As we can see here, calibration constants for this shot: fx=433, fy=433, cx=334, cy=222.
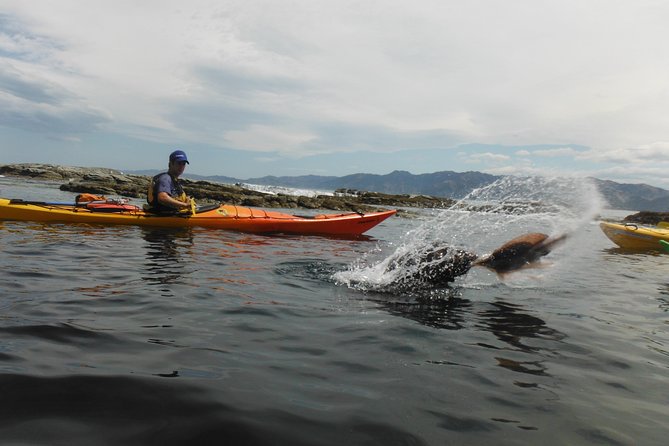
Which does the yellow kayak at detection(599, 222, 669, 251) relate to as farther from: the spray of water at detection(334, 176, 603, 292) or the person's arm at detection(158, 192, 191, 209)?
the person's arm at detection(158, 192, 191, 209)

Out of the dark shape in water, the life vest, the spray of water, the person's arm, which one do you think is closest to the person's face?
the life vest

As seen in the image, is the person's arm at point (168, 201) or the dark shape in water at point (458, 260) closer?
the dark shape in water at point (458, 260)

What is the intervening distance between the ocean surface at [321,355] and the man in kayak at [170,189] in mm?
4718

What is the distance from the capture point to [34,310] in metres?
4.23

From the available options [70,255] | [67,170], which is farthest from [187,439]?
[67,170]

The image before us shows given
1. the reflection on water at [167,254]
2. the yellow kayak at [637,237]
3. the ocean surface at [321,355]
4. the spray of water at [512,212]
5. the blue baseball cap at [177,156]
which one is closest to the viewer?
the ocean surface at [321,355]

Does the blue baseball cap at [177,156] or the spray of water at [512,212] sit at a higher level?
the blue baseball cap at [177,156]

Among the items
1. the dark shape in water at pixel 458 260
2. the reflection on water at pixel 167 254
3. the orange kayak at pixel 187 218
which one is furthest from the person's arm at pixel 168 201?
the dark shape in water at pixel 458 260

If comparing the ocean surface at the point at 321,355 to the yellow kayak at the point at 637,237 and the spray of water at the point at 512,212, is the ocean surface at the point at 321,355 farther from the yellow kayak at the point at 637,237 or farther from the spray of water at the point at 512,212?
the yellow kayak at the point at 637,237

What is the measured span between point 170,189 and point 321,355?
33.1 ft

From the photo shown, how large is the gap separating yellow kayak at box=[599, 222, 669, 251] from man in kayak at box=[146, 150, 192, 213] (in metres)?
16.3

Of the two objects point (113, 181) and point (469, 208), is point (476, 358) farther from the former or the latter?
point (113, 181)

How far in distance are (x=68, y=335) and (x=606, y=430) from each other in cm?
412

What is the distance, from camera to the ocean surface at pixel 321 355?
256 centimetres
